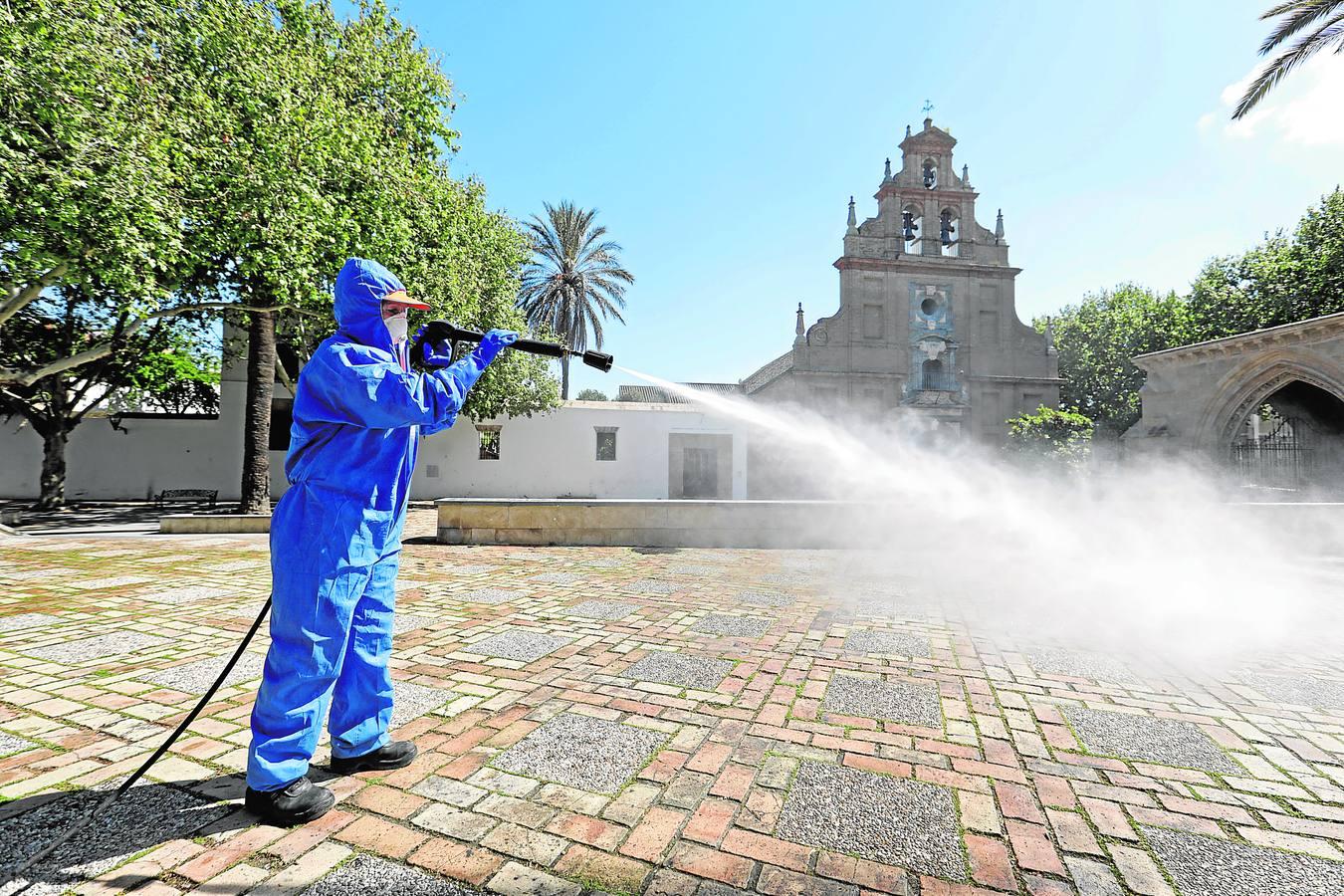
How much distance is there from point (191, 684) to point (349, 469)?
235 cm

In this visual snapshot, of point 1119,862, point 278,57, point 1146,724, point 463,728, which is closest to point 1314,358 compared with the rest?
point 1146,724

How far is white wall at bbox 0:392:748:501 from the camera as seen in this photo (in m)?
23.1

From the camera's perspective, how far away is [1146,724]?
3.29 meters

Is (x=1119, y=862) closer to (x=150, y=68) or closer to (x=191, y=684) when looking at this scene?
(x=191, y=684)

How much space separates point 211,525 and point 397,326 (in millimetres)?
13208

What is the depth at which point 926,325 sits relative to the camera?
31797mm

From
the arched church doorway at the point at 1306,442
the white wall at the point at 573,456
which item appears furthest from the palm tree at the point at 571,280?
the arched church doorway at the point at 1306,442

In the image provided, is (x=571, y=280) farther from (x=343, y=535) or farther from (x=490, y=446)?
(x=343, y=535)

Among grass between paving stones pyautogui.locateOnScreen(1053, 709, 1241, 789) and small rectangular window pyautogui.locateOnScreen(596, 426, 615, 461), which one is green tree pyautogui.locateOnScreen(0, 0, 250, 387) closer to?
grass between paving stones pyautogui.locateOnScreen(1053, 709, 1241, 789)

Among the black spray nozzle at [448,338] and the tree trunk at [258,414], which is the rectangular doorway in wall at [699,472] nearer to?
the tree trunk at [258,414]

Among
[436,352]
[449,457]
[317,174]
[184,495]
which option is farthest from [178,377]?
[436,352]

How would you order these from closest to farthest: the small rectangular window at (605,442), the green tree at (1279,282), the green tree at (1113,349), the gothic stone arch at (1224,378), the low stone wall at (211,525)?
the low stone wall at (211,525) → the gothic stone arch at (1224,378) → the small rectangular window at (605,442) → the green tree at (1279,282) → the green tree at (1113,349)

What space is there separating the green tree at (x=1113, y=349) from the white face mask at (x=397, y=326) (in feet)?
132

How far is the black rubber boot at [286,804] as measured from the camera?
223 centimetres
